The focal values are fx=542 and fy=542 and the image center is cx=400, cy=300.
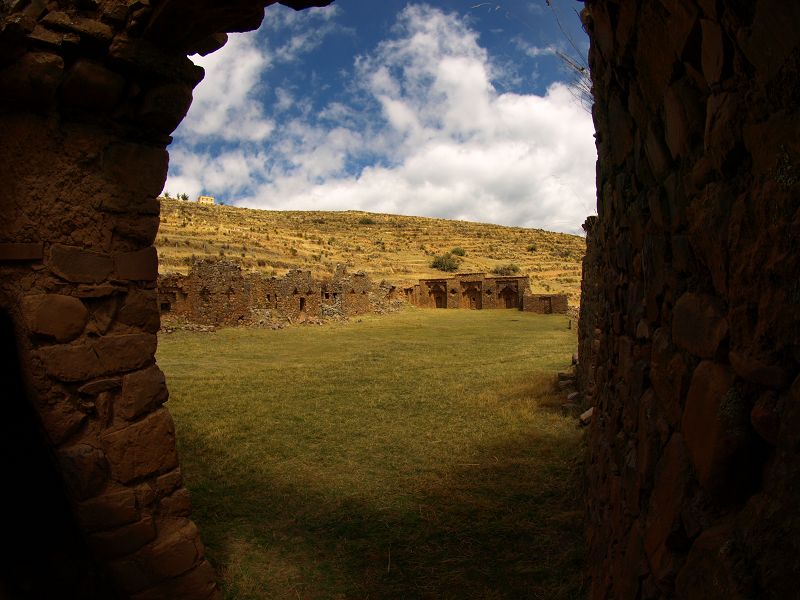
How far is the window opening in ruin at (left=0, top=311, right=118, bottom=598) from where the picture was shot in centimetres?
405

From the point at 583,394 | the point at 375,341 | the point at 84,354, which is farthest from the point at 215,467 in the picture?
the point at 375,341

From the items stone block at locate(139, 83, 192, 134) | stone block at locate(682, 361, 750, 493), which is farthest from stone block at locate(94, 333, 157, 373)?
stone block at locate(682, 361, 750, 493)

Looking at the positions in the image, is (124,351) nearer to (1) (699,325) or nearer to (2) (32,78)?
(2) (32,78)

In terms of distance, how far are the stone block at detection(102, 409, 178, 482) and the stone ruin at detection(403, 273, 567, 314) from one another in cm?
2896

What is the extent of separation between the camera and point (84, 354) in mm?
3373

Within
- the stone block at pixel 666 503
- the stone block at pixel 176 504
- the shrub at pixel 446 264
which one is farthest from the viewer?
the shrub at pixel 446 264

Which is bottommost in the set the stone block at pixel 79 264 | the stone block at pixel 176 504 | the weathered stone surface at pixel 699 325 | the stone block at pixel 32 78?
the stone block at pixel 176 504

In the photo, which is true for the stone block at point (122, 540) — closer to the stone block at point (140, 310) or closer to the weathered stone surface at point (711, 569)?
the stone block at point (140, 310)

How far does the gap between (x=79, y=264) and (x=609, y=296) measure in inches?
136

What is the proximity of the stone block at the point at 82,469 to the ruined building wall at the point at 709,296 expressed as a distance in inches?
120

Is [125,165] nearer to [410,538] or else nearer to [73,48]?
[73,48]

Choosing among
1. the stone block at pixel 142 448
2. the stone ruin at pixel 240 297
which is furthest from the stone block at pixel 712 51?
the stone ruin at pixel 240 297

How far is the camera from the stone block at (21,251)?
3158 mm

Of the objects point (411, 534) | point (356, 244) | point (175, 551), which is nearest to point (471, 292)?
point (356, 244)
